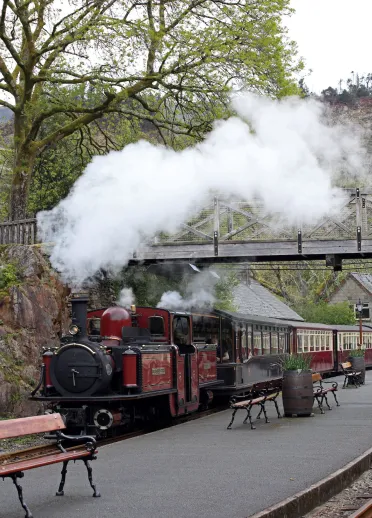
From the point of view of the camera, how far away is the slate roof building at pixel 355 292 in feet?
209

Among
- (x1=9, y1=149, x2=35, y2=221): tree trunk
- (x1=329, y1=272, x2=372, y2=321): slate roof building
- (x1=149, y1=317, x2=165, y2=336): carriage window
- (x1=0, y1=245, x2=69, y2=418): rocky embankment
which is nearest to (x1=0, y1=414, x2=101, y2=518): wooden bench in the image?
(x1=149, y1=317, x2=165, y2=336): carriage window

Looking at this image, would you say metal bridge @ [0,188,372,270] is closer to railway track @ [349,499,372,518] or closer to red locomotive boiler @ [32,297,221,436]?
red locomotive boiler @ [32,297,221,436]

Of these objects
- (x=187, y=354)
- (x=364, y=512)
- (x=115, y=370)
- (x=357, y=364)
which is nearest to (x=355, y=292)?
(x=357, y=364)

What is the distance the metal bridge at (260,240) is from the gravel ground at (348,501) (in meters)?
10.1

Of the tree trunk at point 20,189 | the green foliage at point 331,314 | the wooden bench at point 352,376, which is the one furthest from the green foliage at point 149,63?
the green foliage at point 331,314

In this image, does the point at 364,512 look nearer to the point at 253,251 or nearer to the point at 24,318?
the point at 24,318

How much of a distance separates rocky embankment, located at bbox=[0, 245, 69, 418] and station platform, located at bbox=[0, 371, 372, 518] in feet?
14.6

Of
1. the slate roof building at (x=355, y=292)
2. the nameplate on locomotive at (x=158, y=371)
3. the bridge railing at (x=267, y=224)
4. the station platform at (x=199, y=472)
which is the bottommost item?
the station platform at (x=199, y=472)

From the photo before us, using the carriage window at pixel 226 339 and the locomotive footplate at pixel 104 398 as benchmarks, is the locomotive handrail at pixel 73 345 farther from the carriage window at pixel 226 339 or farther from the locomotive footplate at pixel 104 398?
the carriage window at pixel 226 339

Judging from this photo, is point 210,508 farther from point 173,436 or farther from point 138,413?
point 138,413

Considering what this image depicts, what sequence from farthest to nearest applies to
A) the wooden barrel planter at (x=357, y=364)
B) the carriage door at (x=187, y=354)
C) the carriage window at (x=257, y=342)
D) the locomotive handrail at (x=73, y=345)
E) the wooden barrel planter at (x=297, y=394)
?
the wooden barrel planter at (x=357, y=364), the carriage window at (x=257, y=342), the carriage door at (x=187, y=354), the wooden barrel planter at (x=297, y=394), the locomotive handrail at (x=73, y=345)

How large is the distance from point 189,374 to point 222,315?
3.37 meters

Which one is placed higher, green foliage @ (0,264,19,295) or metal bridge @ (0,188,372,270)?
metal bridge @ (0,188,372,270)

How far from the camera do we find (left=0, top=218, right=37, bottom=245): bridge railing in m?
20.7
